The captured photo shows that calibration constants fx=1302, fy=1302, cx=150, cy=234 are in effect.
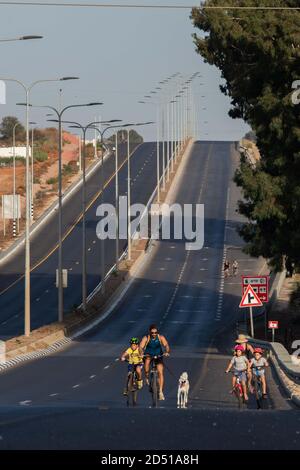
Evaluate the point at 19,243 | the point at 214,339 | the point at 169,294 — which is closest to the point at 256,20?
the point at 214,339

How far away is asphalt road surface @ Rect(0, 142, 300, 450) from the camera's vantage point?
9336 millimetres

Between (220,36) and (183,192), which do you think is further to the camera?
(183,192)

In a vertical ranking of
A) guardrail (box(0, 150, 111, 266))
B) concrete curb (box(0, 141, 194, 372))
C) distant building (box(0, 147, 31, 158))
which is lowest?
concrete curb (box(0, 141, 194, 372))

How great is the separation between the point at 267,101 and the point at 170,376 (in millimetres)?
15253

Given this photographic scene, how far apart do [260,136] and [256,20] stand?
4.80 m

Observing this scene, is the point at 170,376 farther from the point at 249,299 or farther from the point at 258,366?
the point at 258,366

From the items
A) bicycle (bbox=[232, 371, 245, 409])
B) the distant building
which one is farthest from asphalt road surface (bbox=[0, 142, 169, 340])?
bicycle (bbox=[232, 371, 245, 409])

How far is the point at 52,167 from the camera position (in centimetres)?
16088

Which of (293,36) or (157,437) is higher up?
(293,36)

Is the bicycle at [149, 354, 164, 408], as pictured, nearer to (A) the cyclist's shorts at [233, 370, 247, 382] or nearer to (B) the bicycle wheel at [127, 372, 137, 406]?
(B) the bicycle wheel at [127, 372, 137, 406]

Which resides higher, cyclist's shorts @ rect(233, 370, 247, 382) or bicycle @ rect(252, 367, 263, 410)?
cyclist's shorts @ rect(233, 370, 247, 382)

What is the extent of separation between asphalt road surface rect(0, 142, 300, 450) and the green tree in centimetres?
559

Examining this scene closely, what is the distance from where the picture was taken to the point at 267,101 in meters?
50.5
